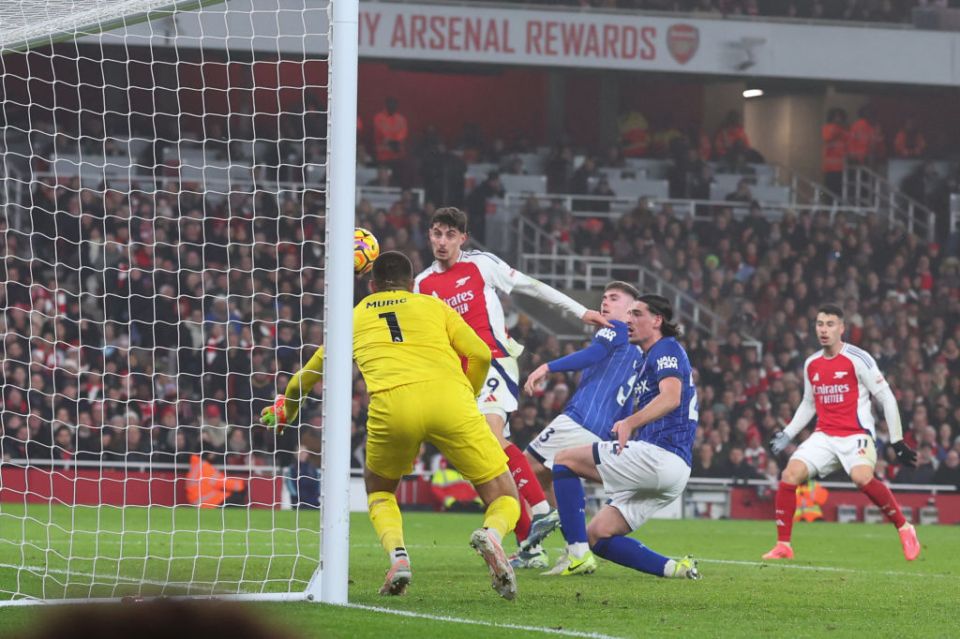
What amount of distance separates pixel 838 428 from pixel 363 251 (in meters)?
5.00

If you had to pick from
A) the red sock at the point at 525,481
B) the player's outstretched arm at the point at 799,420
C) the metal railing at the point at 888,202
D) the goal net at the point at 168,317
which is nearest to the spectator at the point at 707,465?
the goal net at the point at 168,317

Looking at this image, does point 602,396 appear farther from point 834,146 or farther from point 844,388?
point 834,146

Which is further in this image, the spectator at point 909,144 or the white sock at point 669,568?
the spectator at point 909,144

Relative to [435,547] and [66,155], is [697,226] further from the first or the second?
[435,547]

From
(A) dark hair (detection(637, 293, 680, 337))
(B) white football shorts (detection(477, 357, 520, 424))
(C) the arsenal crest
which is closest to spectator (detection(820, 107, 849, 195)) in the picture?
(C) the arsenal crest

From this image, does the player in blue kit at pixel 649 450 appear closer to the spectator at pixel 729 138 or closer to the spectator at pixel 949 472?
the spectator at pixel 949 472

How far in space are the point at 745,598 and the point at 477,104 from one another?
75.2 ft

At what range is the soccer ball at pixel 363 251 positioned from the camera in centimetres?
800

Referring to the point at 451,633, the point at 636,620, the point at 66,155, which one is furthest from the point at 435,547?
the point at 66,155

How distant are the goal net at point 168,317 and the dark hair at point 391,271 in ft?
1.10

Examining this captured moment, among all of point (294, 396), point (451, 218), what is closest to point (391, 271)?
point (294, 396)

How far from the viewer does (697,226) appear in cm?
2506

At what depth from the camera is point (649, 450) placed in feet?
25.6

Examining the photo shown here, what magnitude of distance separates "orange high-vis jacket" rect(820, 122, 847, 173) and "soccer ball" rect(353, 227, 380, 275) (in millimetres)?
21379
